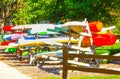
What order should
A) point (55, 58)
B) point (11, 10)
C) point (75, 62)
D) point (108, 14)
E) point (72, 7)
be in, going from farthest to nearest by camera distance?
1. point (11, 10)
2. point (108, 14)
3. point (72, 7)
4. point (55, 58)
5. point (75, 62)

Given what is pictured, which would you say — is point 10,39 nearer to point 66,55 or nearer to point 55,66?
point 55,66

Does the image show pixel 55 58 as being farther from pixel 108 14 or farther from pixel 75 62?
pixel 108 14

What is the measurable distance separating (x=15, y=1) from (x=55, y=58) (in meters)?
30.4

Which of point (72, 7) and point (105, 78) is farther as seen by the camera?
point (72, 7)

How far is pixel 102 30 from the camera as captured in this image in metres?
18.6

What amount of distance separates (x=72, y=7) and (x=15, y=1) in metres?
16.3

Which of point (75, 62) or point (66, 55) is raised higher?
point (66, 55)

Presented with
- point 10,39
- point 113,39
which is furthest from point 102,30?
point 10,39

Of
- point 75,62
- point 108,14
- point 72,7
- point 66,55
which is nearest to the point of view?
point 66,55

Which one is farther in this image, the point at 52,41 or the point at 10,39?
the point at 10,39

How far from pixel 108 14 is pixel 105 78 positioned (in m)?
20.9

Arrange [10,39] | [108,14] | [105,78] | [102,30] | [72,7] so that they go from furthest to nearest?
[108,14] → [72,7] → [10,39] → [102,30] → [105,78]

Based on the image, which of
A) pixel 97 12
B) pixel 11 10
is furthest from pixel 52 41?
pixel 11 10

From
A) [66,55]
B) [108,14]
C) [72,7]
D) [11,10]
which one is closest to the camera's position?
[66,55]
